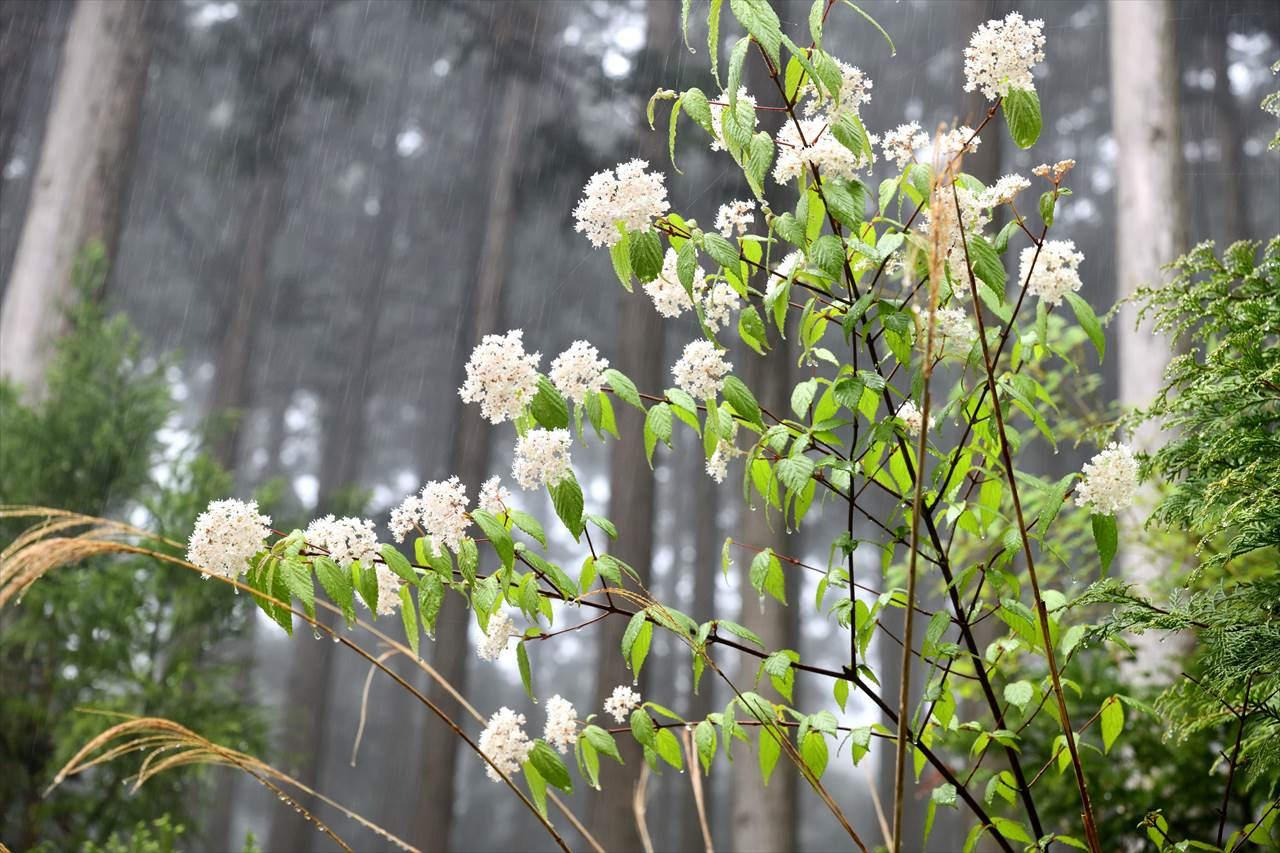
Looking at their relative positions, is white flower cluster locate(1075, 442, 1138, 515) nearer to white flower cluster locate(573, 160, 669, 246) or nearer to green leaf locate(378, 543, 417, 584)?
white flower cluster locate(573, 160, 669, 246)

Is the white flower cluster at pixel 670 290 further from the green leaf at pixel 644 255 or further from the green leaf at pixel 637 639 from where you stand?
the green leaf at pixel 637 639

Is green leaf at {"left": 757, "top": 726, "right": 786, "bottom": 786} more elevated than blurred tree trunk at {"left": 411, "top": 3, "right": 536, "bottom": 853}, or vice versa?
blurred tree trunk at {"left": 411, "top": 3, "right": 536, "bottom": 853}

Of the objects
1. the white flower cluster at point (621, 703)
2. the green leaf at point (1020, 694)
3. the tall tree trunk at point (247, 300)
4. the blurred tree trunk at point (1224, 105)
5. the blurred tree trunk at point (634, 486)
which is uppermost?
the blurred tree trunk at point (1224, 105)

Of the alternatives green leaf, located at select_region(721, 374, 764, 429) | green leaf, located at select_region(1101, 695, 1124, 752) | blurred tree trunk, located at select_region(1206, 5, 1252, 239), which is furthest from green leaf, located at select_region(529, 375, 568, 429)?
blurred tree trunk, located at select_region(1206, 5, 1252, 239)

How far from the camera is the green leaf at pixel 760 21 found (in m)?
1.24

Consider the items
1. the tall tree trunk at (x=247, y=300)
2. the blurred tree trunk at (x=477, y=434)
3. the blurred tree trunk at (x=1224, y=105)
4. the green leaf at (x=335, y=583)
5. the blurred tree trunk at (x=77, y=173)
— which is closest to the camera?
the green leaf at (x=335, y=583)

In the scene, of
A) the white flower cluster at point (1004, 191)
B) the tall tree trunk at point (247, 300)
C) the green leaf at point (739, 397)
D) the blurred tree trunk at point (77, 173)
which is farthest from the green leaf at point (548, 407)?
the tall tree trunk at point (247, 300)

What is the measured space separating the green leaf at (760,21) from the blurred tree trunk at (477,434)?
20.4 feet

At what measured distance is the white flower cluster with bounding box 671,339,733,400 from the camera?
1419 mm

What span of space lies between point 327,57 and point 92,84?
216 inches

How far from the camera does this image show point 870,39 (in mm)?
13711

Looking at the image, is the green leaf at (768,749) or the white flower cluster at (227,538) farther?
the green leaf at (768,749)

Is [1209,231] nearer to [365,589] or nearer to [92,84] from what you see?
[92,84]

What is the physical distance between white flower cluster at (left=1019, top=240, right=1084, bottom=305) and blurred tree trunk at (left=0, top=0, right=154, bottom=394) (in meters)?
5.99
